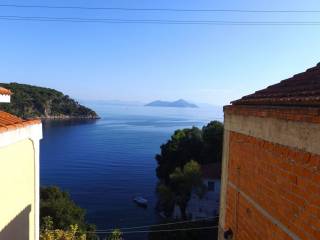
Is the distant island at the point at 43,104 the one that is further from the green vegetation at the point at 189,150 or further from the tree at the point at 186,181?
the tree at the point at 186,181

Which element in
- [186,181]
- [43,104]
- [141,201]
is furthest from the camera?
[43,104]

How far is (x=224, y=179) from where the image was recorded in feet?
19.9

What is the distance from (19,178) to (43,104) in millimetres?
139174

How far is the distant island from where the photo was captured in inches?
4528

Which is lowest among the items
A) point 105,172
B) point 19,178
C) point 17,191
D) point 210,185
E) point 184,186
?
point 105,172

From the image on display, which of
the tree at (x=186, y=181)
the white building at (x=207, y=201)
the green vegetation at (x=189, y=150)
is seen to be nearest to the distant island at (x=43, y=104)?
the green vegetation at (x=189, y=150)

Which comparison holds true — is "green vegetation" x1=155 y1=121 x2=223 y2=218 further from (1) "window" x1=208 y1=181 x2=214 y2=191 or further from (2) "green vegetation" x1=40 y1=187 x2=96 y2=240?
(2) "green vegetation" x1=40 y1=187 x2=96 y2=240

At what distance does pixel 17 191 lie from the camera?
584 centimetres

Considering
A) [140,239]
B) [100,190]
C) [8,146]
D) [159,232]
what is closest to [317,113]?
[8,146]

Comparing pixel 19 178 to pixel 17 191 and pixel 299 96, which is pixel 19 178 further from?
pixel 299 96

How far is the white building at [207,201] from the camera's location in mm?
36028

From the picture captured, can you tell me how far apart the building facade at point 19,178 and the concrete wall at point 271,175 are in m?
2.96

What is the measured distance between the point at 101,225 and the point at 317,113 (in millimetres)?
36985

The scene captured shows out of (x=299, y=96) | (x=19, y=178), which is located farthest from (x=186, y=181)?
(x=299, y=96)
